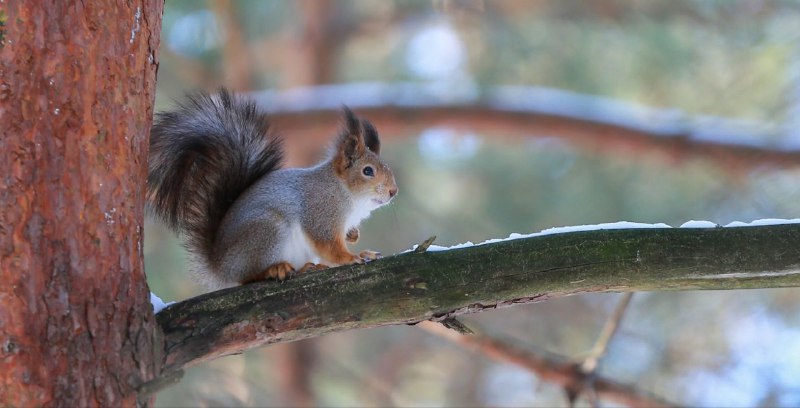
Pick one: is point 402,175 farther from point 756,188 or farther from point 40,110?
point 40,110

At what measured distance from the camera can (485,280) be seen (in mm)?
1442

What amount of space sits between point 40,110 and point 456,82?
3.45 m

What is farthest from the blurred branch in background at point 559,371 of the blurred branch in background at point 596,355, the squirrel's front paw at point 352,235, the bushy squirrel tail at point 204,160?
the bushy squirrel tail at point 204,160

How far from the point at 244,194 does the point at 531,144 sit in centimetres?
243

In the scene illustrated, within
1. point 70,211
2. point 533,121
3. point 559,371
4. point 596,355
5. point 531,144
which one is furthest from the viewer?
point 531,144

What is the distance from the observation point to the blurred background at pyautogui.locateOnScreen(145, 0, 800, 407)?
11.8ft

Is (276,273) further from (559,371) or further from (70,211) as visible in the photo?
(559,371)

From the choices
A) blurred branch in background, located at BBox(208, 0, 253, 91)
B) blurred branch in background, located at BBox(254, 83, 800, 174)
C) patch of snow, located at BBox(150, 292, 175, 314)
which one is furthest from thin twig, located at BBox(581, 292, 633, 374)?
blurred branch in background, located at BBox(208, 0, 253, 91)

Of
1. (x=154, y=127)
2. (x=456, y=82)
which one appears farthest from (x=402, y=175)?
(x=154, y=127)

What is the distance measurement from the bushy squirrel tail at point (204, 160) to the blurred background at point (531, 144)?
4.88 ft

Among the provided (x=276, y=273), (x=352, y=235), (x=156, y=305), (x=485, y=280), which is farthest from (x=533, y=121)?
(x=156, y=305)

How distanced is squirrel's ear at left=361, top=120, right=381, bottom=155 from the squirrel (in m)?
0.04

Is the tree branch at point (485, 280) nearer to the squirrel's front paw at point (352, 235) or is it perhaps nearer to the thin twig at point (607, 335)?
the thin twig at point (607, 335)

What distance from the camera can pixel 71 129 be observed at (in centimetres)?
133
